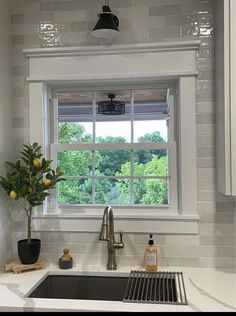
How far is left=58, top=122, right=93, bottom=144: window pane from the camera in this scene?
2322 mm

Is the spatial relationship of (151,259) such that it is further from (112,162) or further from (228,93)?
(228,93)

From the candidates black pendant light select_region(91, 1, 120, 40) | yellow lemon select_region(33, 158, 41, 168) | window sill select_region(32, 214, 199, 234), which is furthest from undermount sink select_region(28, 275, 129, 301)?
black pendant light select_region(91, 1, 120, 40)

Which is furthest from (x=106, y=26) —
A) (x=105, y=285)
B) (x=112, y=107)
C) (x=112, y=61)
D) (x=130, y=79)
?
(x=105, y=285)

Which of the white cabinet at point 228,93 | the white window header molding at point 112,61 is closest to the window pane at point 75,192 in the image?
the white window header molding at point 112,61

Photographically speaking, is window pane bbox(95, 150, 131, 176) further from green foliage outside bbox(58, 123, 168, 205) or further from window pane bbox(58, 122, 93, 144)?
window pane bbox(58, 122, 93, 144)

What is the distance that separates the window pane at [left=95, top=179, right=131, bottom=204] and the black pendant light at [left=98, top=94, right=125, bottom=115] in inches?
17.9

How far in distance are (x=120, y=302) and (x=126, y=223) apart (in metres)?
0.61

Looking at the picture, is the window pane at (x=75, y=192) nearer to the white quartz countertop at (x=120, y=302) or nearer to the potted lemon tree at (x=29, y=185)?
the potted lemon tree at (x=29, y=185)

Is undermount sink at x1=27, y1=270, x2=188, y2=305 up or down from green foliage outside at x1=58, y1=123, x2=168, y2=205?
down

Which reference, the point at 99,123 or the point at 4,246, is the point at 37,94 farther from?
the point at 4,246

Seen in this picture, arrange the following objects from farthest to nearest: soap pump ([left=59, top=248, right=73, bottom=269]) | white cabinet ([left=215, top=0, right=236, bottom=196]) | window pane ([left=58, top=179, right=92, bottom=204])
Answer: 1. window pane ([left=58, top=179, right=92, bottom=204])
2. soap pump ([left=59, top=248, right=73, bottom=269])
3. white cabinet ([left=215, top=0, right=236, bottom=196])

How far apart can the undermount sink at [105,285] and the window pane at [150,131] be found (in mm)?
829

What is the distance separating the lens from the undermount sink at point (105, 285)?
1.78 meters

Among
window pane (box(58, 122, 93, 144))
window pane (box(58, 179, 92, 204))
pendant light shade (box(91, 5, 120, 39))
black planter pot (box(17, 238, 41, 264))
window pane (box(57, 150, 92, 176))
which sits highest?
pendant light shade (box(91, 5, 120, 39))
